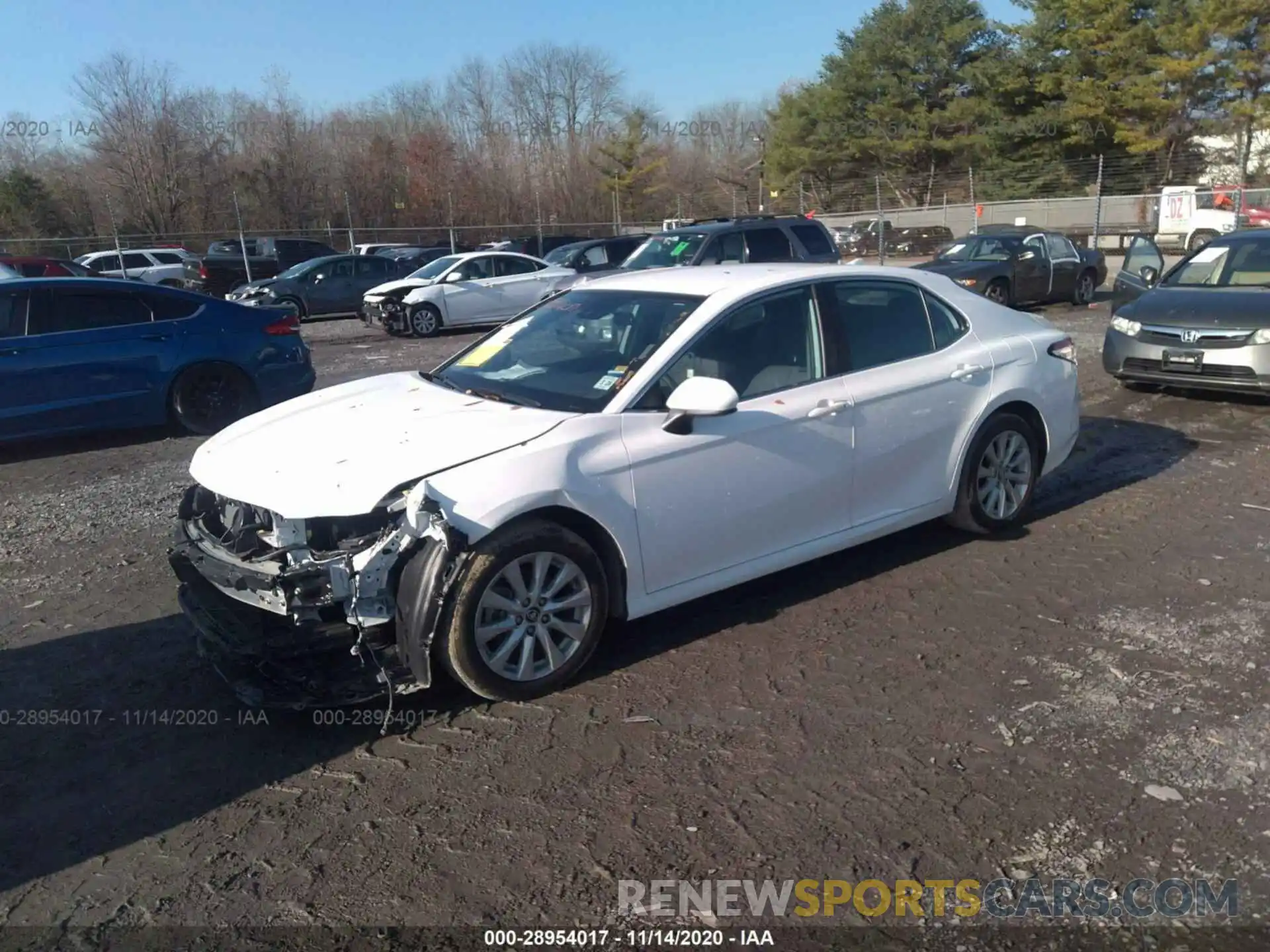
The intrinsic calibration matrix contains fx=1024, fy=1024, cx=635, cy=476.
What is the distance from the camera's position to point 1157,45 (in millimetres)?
44000

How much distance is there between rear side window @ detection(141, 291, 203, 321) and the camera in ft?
29.5

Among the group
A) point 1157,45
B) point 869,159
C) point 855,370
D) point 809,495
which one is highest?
point 1157,45

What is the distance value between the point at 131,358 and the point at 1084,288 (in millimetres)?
16460

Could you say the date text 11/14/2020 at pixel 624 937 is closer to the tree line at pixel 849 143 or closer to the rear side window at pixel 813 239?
the rear side window at pixel 813 239

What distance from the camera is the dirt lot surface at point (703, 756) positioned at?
3018 mm

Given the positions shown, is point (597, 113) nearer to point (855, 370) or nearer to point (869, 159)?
point (869, 159)

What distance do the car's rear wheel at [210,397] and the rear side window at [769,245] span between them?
740 cm

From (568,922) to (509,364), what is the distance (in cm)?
289

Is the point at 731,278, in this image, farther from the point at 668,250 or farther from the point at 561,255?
the point at 561,255

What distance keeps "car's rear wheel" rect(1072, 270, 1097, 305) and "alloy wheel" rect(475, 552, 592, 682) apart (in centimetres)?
1716

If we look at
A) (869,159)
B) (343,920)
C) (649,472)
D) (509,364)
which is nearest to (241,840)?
(343,920)

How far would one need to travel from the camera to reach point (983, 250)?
17.9 m

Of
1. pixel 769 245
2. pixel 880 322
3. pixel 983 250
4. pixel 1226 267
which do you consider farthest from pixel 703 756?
pixel 983 250

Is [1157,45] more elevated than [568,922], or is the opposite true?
[1157,45]
